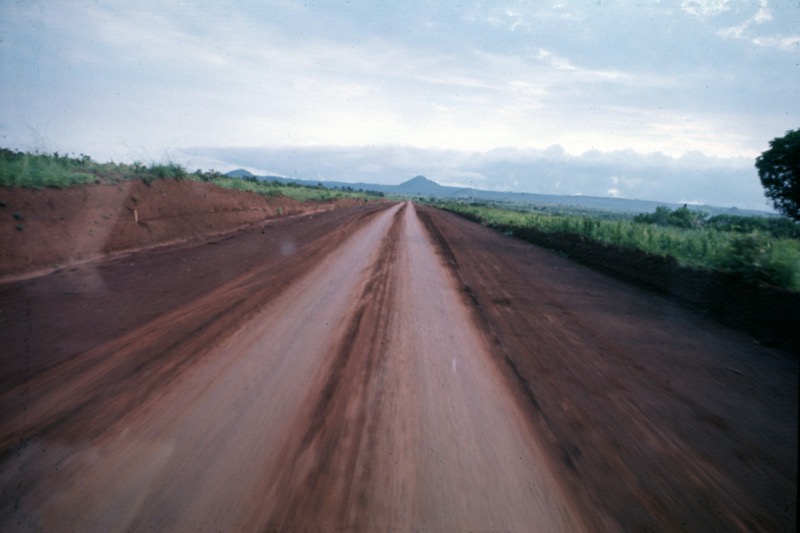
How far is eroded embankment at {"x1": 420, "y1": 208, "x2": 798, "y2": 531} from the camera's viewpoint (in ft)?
8.71

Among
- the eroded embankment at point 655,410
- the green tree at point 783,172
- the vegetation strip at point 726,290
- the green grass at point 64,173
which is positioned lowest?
the eroded embankment at point 655,410

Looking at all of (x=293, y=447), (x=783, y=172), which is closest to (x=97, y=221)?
(x=293, y=447)

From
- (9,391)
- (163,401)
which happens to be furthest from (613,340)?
(9,391)

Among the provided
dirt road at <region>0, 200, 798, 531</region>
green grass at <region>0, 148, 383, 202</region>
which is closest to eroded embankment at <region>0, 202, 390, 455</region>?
dirt road at <region>0, 200, 798, 531</region>

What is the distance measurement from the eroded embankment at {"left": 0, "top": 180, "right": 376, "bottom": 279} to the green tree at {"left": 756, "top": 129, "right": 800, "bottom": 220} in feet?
109

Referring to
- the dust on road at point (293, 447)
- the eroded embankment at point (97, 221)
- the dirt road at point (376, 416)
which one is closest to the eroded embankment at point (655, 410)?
the dirt road at point (376, 416)

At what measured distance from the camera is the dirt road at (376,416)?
250cm

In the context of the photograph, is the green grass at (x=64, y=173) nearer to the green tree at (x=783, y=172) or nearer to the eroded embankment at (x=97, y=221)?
the eroded embankment at (x=97, y=221)

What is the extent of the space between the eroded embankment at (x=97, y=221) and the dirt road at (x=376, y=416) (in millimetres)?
1793

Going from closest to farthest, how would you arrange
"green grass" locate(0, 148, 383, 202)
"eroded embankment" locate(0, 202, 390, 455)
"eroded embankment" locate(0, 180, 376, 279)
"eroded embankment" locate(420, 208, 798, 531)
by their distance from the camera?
1. "eroded embankment" locate(420, 208, 798, 531)
2. "eroded embankment" locate(0, 202, 390, 455)
3. "eroded embankment" locate(0, 180, 376, 279)
4. "green grass" locate(0, 148, 383, 202)

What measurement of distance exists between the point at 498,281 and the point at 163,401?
7.20 meters

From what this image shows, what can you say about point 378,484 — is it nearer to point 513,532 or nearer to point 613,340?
point 513,532

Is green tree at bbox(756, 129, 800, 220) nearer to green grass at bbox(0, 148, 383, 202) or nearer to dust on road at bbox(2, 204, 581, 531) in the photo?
dust on road at bbox(2, 204, 581, 531)

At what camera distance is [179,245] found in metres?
11.7
